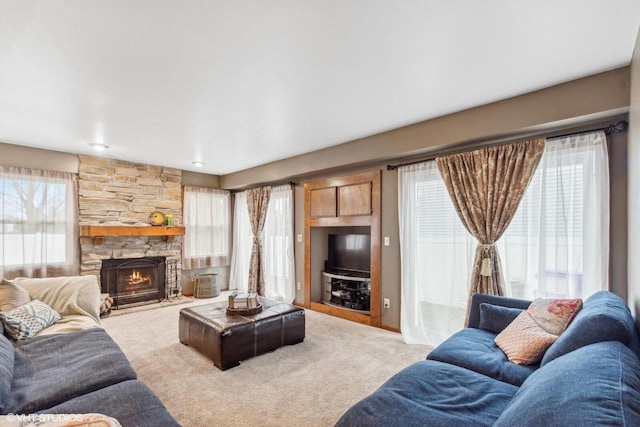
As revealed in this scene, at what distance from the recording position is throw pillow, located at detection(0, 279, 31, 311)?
2.70 metres

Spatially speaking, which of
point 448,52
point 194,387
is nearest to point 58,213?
point 194,387

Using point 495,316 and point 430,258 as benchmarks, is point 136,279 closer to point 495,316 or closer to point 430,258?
point 430,258

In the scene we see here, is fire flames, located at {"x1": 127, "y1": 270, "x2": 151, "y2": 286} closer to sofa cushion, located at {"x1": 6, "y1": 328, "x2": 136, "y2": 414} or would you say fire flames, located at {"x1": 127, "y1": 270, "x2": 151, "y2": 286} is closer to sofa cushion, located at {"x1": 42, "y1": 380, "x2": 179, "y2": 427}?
sofa cushion, located at {"x1": 6, "y1": 328, "x2": 136, "y2": 414}

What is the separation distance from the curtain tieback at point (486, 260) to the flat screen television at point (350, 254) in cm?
172

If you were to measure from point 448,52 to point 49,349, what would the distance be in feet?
11.5

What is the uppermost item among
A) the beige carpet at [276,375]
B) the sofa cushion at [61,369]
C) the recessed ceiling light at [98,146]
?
the recessed ceiling light at [98,146]

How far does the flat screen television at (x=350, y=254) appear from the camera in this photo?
4684mm

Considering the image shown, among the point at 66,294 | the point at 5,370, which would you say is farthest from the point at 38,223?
the point at 5,370

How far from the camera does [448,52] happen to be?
2.11 m

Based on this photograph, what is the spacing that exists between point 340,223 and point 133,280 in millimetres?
3846

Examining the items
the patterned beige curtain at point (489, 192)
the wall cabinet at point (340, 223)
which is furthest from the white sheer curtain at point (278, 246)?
the patterned beige curtain at point (489, 192)

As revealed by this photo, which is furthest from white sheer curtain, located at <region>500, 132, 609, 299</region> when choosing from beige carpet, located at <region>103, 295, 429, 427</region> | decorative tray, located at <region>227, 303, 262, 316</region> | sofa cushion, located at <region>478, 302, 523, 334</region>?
decorative tray, located at <region>227, 303, 262, 316</region>

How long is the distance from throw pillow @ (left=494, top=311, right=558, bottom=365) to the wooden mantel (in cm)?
531

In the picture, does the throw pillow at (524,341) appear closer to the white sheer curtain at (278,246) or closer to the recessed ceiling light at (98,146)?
the white sheer curtain at (278,246)
